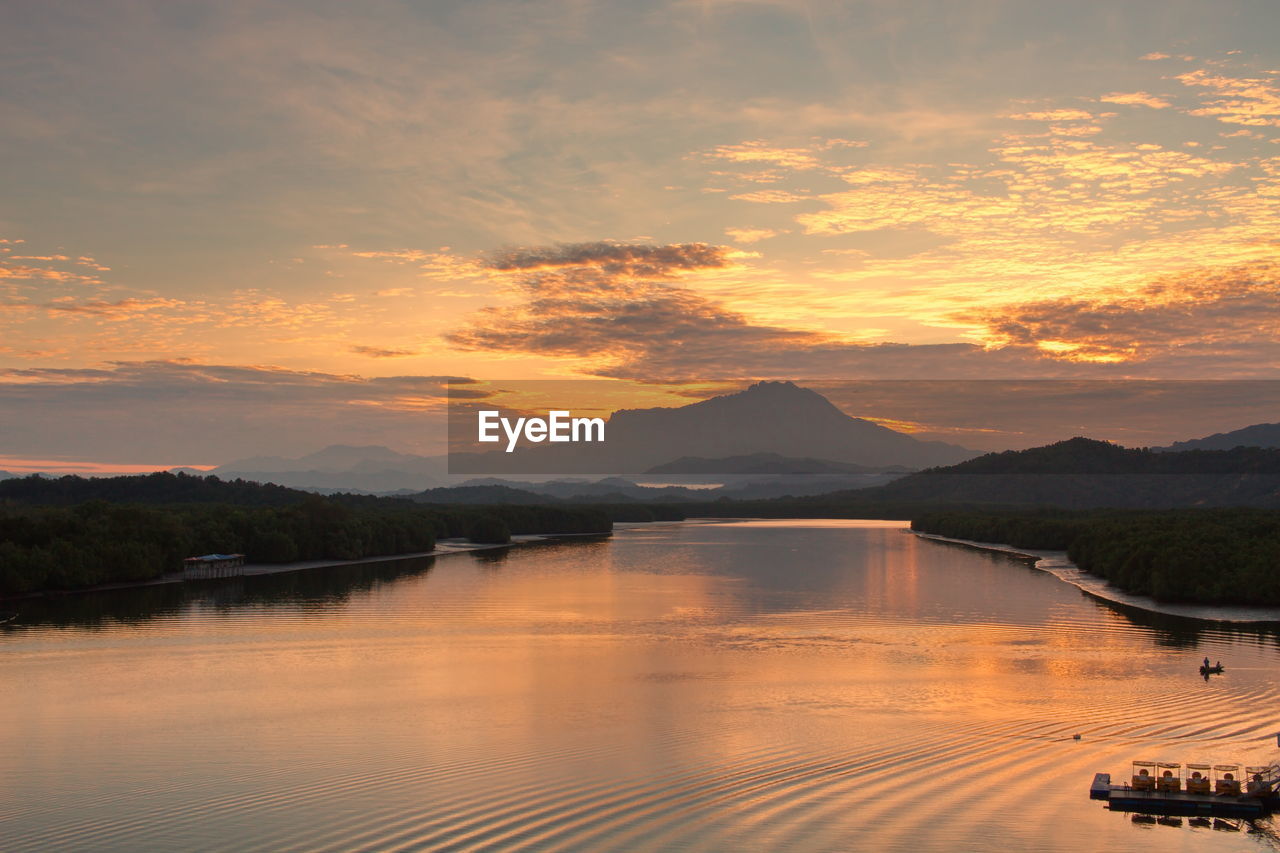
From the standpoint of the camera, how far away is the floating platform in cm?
1645

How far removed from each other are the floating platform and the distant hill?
114467mm

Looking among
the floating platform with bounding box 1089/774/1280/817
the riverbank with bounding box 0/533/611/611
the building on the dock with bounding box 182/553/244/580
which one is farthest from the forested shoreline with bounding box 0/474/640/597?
the floating platform with bounding box 1089/774/1280/817

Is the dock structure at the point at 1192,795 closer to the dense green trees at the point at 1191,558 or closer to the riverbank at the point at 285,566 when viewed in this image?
the dense green trees at the point at 1191,558

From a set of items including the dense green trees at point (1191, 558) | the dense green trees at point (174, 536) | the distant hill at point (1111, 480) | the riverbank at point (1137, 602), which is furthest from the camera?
the distant hill at point (1111, 480)

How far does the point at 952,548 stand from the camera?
94625mm

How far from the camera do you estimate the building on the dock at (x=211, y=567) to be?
6116cm

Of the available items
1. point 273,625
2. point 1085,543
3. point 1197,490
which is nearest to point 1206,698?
point 273,625

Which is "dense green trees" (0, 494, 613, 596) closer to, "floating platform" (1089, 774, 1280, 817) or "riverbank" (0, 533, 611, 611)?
"riverbank" (0, 533, 611, 611)

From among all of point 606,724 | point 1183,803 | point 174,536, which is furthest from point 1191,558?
point 174,536

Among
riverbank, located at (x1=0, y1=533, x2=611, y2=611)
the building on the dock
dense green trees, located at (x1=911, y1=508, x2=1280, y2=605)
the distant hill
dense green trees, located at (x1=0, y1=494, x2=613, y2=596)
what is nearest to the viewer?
dense green trees, located at (x1=911, y1=508, x2=1280, y2=605)

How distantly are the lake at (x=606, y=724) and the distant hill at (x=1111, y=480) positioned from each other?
98.0 m

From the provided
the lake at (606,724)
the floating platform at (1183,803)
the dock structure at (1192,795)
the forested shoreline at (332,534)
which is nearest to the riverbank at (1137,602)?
the forested shoreline at (332,534)

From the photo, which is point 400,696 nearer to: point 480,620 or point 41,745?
point 41,745

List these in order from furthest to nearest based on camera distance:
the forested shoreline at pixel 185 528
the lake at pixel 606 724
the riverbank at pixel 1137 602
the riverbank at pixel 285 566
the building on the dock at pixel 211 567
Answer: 1. the building on the dock at pixel 211 567
2. the forested shoreline at pixel 185 528
3. the riverbank at pixel 285 566
4. the riverbank at pixel 1137 602
5. the lake at pixel 606 724
